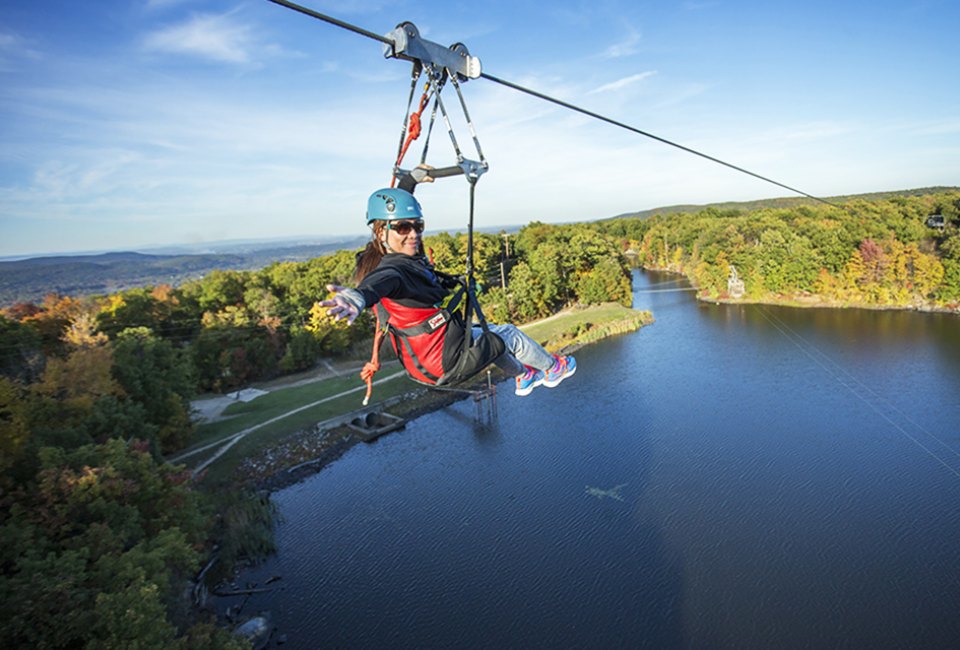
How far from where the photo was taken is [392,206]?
2934mm

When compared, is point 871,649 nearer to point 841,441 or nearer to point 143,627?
point 841,441

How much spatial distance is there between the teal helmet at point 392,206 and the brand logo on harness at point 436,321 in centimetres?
58

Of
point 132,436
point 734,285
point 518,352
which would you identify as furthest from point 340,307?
point 734,285

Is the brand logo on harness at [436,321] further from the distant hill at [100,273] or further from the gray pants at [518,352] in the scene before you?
the distant hill at [100,273]

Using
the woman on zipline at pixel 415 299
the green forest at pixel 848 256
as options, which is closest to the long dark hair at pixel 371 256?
the woman on zipline at pixel 415 299

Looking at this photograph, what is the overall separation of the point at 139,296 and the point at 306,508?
17.0 m

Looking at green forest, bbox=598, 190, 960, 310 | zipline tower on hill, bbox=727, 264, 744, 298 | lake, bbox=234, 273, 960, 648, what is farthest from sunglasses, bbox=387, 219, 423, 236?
zipline tower on hill, bbox=727, 264, 744, 298

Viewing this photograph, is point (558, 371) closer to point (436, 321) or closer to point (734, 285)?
point (436, 321)

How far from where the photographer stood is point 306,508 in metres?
14.3

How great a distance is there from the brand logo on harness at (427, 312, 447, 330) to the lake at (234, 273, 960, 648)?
8.47 meters

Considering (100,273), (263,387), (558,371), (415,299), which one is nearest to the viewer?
(415,299)

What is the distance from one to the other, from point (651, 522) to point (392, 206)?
37.8ft

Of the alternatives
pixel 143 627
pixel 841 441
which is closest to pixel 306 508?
pixel 143 627

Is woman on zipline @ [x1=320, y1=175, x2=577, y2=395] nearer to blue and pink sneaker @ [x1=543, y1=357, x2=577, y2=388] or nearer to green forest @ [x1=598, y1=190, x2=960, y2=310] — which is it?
blue and pink sneaker @ [x1=543, y1=357, x2=577, y2=388]
